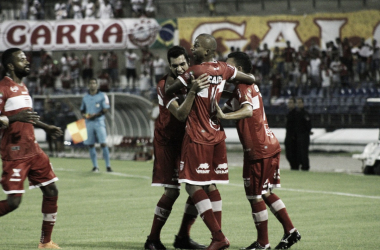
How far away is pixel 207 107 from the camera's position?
23.0 ft

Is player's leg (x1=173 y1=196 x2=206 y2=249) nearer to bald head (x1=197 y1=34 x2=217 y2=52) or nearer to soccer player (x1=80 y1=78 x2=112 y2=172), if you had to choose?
bald head (x1=197 y1=34 x2=217 y2=52)

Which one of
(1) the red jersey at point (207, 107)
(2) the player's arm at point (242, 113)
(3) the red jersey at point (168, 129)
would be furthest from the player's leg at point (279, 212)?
(3) the red jersey at point (168, 129)

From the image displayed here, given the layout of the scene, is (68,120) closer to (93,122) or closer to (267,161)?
(93,122)

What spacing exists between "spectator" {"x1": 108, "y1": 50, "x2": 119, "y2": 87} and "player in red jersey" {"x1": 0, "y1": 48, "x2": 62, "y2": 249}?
25.3 m

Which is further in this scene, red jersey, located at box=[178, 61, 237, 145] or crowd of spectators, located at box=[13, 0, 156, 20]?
crowd of spectators, located at box=[13, 0, 156, 20]

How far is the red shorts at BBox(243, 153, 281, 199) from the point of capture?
7512 mm

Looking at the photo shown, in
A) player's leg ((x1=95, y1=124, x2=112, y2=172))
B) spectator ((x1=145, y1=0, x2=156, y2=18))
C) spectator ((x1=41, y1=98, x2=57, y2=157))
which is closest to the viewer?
player's leg ((x1=95, y1=124, x2=112, y2=172))

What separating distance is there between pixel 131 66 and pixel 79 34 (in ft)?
10.3

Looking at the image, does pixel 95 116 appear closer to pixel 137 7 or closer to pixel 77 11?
pixel 137 7

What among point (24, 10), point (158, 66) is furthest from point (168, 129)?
point (24, 10)

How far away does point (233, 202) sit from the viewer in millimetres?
12531

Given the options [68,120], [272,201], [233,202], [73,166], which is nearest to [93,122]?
[73,166]

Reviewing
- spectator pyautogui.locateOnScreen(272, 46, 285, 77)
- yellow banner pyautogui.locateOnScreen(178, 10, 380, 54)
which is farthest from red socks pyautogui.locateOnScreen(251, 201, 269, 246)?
yellow banner pyautogui.locateOnScreen(178, 10, 380, 54)

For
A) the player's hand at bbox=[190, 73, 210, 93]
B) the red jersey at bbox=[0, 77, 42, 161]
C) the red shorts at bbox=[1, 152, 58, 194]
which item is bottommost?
the red shorts at bbox=[1, 152, 58, 194]
